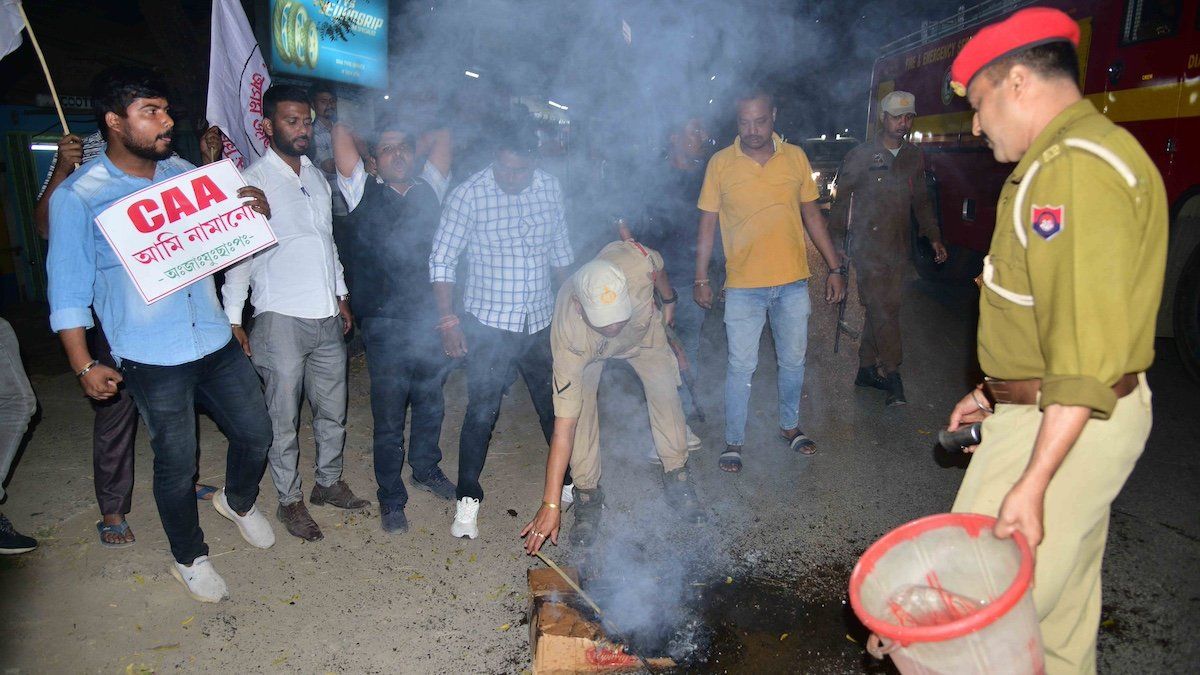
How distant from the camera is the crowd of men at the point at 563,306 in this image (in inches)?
62.0

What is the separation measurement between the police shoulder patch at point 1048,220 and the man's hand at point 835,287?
2.62 m

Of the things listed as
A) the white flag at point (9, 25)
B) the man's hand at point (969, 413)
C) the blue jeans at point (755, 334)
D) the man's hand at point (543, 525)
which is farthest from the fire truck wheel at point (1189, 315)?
the white flag at point (9, 25)

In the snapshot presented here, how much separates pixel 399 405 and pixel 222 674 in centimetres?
142

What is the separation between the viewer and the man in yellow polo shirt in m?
3.95

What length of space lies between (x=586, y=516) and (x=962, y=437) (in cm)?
186

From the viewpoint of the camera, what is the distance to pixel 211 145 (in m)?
3.95

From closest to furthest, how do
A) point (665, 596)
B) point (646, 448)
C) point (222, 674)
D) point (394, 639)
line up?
point (222, 674)
point (394, 639)
point (665, 596)
point (646, 448)

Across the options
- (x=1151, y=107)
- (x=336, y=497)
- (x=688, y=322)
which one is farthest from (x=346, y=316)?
(x=1151, y=107)

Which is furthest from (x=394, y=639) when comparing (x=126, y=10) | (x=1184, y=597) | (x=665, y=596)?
(x=126, y=10)

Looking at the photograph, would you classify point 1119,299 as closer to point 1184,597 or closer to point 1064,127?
point 1064,127

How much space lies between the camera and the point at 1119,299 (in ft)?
4.83

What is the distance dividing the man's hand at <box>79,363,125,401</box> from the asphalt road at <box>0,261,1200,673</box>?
971 mm

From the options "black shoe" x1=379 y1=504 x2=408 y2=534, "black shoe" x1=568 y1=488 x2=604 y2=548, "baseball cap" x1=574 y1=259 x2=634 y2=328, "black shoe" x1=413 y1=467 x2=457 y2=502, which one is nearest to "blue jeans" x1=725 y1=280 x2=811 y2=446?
"black shoe" x1=568 y1=488 x2=604 y2=548

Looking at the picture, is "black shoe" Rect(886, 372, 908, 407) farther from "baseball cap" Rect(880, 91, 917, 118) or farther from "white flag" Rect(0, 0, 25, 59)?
"white flag" Rect(0, 0, 25, 59)
